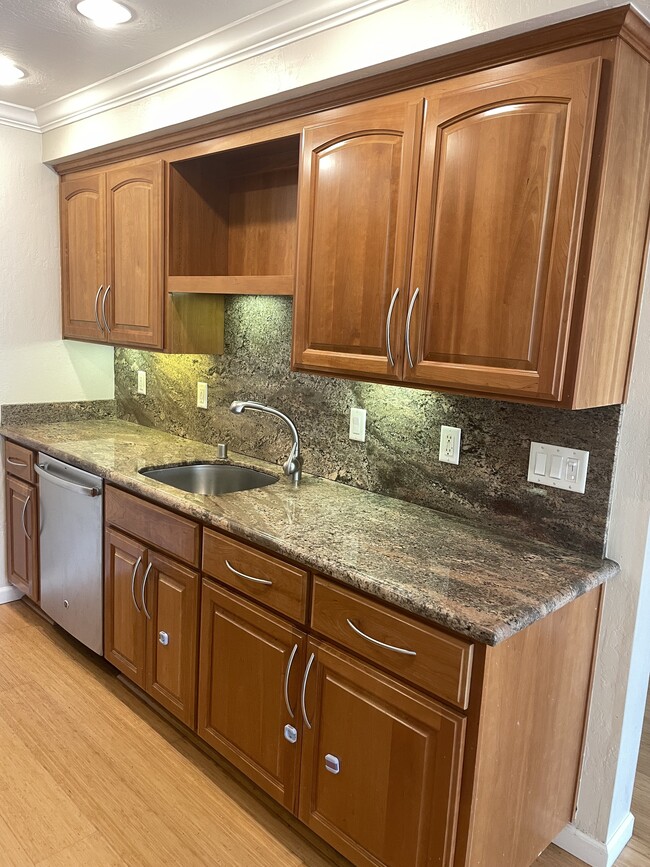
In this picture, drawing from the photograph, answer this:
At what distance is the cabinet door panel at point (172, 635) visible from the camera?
2240 millimetres

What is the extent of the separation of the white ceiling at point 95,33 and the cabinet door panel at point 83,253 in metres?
0.51

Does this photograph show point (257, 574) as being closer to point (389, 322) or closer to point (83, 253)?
point (389, 322)

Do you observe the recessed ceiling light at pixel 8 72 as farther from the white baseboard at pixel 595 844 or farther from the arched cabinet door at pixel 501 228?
the white baseboard at pixel 595 844

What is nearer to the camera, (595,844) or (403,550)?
(403,550)

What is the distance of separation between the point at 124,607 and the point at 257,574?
0.90 meters

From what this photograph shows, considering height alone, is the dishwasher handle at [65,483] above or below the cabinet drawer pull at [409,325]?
below

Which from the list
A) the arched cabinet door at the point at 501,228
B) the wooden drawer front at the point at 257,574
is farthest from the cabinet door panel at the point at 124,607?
the arched cabinet door at the point at 501,228

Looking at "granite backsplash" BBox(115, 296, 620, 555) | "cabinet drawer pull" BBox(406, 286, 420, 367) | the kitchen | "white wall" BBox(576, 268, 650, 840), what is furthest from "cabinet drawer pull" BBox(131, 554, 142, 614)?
"white wall" BBox(576, 268, 650, 840)

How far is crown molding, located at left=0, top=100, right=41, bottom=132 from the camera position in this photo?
314cm

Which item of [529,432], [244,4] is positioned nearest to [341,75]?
[244,4]

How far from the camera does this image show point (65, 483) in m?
2.82

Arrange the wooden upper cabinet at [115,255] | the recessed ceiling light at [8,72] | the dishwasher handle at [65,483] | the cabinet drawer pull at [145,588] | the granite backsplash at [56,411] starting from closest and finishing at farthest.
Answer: the cabinet drawer pull at [145,588] → the recessed ceiling light at [8,72] → the dishwasher handle at [65,483] → the wooden upper cabinet at [115,255] → the granite backsplash at [56,411]

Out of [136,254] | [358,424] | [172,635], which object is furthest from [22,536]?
[358,424]

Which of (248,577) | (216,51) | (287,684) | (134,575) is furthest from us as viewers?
(134,575)
